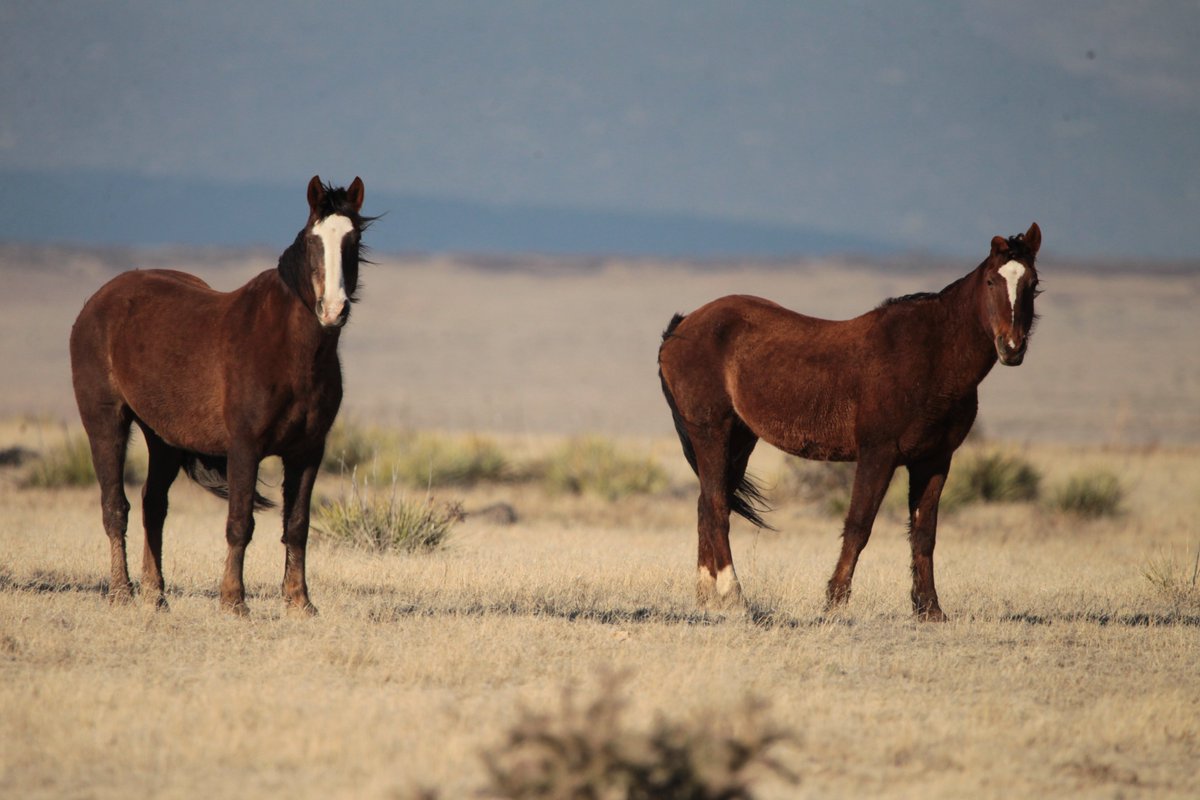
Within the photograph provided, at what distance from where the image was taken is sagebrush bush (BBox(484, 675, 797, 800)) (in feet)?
16.1

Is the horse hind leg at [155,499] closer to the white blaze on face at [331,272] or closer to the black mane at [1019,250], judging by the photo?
the white blaze on face at [331,272]

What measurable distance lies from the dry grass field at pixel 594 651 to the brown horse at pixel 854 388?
655 mm

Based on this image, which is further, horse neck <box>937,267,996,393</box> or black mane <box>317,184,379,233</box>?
horse neck <box>937,267,996,393</box>

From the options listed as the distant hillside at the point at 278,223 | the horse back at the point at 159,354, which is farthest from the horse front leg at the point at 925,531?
the distant hillside at the point at 278,223

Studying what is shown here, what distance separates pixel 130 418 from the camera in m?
9.31

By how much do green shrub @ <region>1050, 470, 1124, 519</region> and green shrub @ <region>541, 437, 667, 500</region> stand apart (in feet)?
16.9

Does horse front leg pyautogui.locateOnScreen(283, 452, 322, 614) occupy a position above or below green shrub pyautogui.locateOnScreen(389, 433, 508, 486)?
above

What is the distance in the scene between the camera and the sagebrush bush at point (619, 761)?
193 inches

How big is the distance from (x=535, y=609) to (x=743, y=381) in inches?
84.1

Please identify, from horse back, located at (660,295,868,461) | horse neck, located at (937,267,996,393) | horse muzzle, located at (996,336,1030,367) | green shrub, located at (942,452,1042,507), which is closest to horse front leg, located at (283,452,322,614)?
horse back, located at (660,295,868,461)

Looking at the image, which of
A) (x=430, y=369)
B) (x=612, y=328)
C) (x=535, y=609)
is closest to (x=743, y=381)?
(x=535, y=609)

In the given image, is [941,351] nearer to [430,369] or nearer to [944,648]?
[944,648]

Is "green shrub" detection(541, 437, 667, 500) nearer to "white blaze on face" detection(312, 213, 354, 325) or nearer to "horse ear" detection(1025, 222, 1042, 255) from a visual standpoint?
"horse ear" detection(1025, 222, 1042, 255)

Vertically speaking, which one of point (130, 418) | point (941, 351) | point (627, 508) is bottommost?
point (627, 508)
